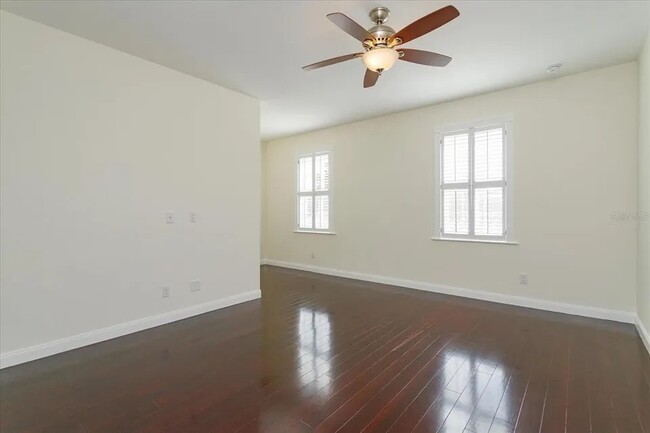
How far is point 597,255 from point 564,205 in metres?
0.64

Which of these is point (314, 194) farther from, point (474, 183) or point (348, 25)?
point (348, 25)

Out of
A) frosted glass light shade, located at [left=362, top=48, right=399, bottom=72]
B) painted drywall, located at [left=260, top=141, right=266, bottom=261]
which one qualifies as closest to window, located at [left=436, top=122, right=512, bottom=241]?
frosted glass light shade, located at [left=362, top=48, right=399, bottom=72]

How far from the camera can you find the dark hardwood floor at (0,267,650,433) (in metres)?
1.86

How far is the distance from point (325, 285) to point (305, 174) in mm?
2391

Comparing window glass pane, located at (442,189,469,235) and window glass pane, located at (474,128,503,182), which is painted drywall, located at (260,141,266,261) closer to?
window glass pane, located at (442,189,469,235)

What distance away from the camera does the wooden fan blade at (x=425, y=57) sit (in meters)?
2.49

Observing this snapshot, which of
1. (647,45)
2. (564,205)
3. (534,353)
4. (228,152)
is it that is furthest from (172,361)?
(647,45)

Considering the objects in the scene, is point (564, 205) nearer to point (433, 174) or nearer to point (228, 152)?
point (433, 174)

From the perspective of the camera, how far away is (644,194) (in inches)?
116

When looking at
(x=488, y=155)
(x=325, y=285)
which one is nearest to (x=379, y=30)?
(x=488, y=155)

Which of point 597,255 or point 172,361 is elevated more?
point 597,255

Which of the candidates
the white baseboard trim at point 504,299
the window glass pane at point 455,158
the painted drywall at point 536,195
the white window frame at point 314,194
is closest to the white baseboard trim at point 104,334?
the white baseboard trim at point 504,299

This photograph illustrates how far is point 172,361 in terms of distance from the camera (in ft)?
8.59

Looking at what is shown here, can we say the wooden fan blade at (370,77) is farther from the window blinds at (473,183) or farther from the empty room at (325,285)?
the window blinds at (473,183)
